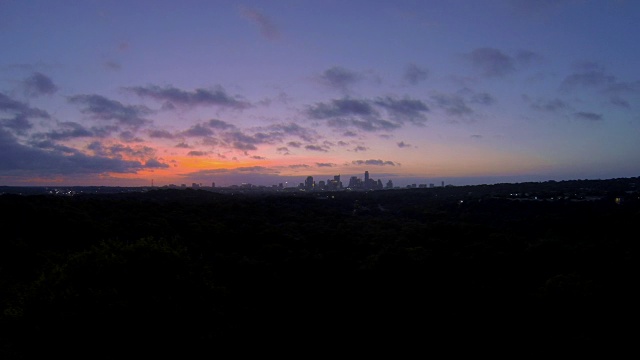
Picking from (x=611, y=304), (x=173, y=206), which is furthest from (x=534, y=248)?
(x=173, y=206)

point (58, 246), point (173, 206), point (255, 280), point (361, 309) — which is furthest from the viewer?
point (173, 206)

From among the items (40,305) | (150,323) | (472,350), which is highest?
(40,305)

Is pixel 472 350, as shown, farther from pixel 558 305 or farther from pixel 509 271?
pixel 509 271

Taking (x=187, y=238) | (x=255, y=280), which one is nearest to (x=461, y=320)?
(x=255, y=280)

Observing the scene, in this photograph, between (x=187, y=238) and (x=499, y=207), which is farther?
(x=499, y=207)

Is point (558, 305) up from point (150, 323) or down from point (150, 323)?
down

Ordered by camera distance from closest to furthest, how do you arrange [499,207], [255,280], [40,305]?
[40,305] < [255,280] < [499,207]
